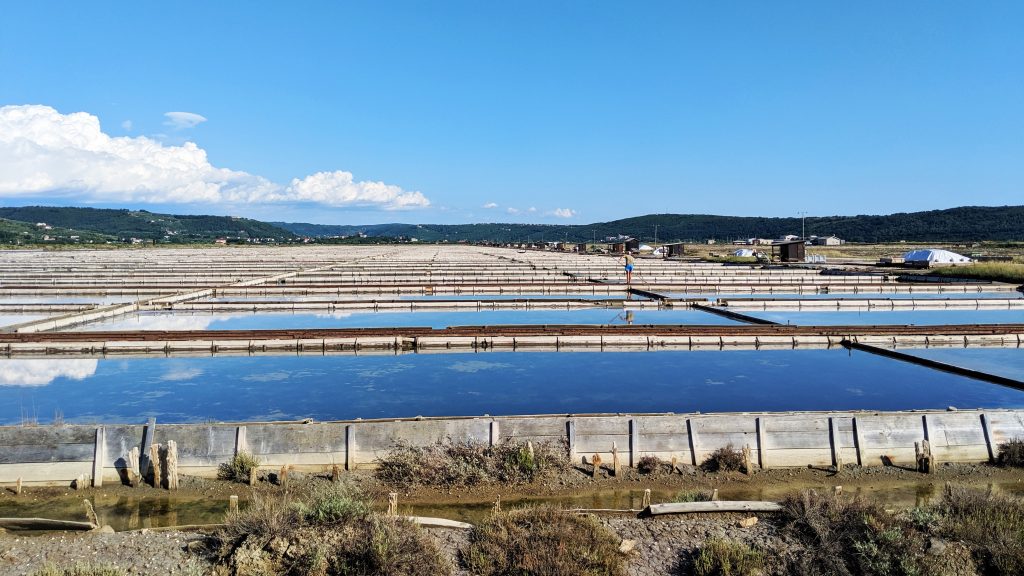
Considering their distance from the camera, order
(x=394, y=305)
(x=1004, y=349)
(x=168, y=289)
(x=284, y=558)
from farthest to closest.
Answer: (x=168, y=289) → (x=394, y=305) → (x=1004, y=349) → (x=284, y=558)

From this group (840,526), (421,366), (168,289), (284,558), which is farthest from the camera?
(168,289)

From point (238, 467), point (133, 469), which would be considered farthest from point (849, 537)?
point (133, 469)

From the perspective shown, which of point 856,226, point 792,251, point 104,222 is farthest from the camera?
point 104,222

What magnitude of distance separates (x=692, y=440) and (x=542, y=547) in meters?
3.42

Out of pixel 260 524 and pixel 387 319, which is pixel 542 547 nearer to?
pixel 260 524

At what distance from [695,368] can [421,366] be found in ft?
18.8

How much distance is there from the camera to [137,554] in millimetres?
6090

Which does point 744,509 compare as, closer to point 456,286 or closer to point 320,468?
point 320,468

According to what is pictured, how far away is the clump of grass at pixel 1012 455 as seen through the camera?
870cm

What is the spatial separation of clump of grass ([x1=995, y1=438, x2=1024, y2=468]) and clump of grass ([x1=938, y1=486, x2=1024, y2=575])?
2198mm

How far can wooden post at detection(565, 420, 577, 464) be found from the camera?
8.48 metres

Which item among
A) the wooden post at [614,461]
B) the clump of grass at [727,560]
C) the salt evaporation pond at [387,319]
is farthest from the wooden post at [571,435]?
the salt evaporation pond at [387,319]

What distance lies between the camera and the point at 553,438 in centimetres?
861

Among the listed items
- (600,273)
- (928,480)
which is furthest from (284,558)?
(600,273)
